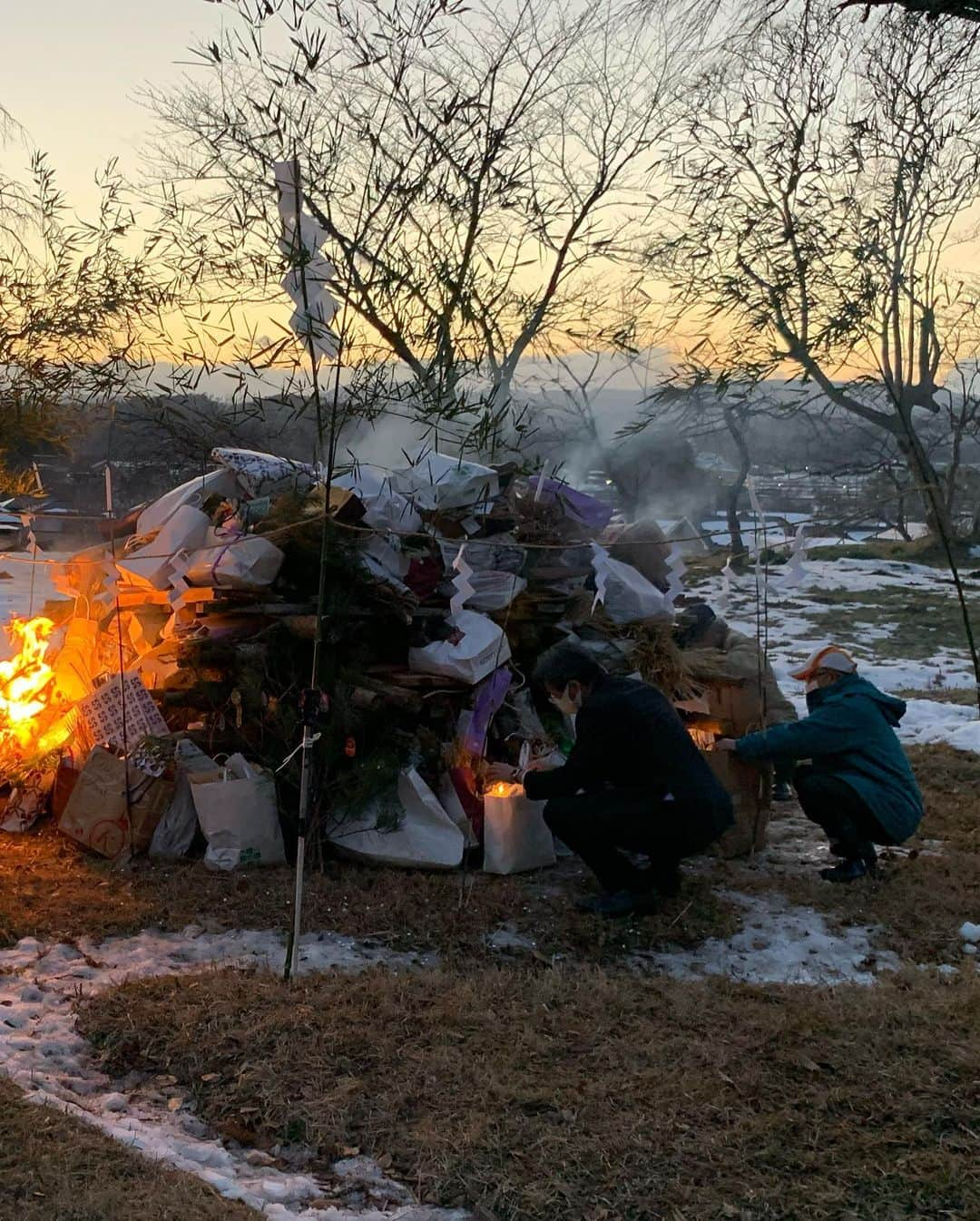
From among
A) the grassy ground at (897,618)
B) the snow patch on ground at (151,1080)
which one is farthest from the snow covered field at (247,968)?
the grassy ground at (897,618)

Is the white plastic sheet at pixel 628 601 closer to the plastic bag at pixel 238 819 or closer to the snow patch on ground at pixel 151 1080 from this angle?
the plastic bag at pixel 238 819

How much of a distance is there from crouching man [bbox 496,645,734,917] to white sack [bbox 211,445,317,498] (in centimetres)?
225

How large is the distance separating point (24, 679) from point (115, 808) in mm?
1227

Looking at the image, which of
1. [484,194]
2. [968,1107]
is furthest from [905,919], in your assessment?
[484,194]

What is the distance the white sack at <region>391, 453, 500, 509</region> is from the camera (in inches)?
269

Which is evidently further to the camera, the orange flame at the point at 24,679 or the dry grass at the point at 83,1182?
the orange flame at the point at 24,679

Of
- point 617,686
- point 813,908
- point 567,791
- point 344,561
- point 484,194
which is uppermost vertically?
point 484,194

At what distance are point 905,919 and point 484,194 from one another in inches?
215

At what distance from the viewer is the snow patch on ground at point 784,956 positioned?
4.73 m

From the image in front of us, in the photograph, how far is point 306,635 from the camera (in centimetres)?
592

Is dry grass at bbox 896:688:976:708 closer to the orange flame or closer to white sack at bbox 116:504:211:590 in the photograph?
white sack at bbox 116:504:211:590

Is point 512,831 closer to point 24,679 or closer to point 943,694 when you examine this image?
point 24,679

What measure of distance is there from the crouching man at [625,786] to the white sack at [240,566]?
1.70m

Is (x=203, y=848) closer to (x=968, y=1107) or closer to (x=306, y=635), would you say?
(x=306, y=635)
